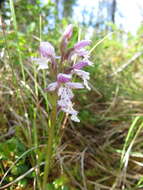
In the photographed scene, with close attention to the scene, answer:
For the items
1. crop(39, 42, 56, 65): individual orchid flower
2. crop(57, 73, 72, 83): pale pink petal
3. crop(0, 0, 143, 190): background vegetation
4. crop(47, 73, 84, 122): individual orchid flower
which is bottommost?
crop(0, 0, 143, 190): background vegetation

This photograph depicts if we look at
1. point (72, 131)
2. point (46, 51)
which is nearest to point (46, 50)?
point (46, 51)

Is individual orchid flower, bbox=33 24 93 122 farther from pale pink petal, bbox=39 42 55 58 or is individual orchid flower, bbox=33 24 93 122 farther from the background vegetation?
the background vegetation

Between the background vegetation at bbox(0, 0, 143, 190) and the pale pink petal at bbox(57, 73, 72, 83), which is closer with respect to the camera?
the pale pink petal at bbox(57, 73, 72, 83)

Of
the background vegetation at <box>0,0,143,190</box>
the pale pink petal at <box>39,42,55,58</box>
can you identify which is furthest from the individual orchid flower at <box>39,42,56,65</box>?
the background vegetation at <box>0,0,143,190</box>

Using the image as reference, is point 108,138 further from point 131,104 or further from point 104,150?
point 131,104

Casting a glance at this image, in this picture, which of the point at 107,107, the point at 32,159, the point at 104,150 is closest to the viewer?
the point at 32,159

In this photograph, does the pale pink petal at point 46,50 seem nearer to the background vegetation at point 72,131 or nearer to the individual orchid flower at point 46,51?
the individual orchid flower at point 46,51

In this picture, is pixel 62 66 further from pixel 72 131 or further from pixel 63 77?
pixel 72 131

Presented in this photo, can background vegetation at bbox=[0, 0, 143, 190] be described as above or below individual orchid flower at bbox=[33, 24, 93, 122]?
below

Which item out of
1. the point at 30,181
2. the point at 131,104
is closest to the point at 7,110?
the point at 30,181

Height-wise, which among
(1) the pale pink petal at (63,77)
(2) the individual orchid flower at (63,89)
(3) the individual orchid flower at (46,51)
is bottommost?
(2) the individual orchid flower at (63,89)

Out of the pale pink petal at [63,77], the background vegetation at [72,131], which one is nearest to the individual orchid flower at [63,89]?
the pale pink petal at [63,77]
